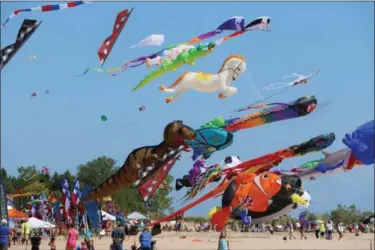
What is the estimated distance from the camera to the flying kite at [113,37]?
15781 millimetres

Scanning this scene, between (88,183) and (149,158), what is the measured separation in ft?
208

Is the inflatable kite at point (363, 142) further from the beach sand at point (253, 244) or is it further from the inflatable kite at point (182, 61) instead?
the beach sand at point (253, 244)

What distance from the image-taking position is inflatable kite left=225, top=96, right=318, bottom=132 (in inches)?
806

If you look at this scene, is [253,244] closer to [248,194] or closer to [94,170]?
[248,194]

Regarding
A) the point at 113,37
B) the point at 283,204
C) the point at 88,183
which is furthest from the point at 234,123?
the point at 88,183

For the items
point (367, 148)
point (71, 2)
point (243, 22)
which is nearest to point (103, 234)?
point (243, 22)

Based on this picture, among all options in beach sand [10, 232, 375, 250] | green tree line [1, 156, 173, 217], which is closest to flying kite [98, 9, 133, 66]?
beach sand [10, 232, 375, 250]

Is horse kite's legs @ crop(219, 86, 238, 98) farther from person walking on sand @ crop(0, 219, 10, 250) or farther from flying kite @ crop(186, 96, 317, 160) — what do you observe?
person walking on sand @ crop(0, 219, 10, 250)

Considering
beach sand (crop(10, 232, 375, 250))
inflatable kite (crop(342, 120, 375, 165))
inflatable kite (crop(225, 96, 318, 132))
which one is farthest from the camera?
beach sand (crop(10, 232, 375, 250))

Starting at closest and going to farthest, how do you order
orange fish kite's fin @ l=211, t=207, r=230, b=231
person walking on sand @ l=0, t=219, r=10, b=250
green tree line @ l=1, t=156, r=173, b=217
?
person walking on sand @ l=0, t=219, r=10, b=250 → orange fish kite's fin @ l=211, t=207, r=230, b=231 → green tree line @ l=1, t=156, r=173, b=217

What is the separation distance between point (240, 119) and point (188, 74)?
12.3 feet

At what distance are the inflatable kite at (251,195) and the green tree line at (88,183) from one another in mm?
37473

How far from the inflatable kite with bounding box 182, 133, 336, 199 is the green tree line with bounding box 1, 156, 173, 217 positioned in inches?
1279

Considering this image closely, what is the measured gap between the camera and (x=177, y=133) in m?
18.5
